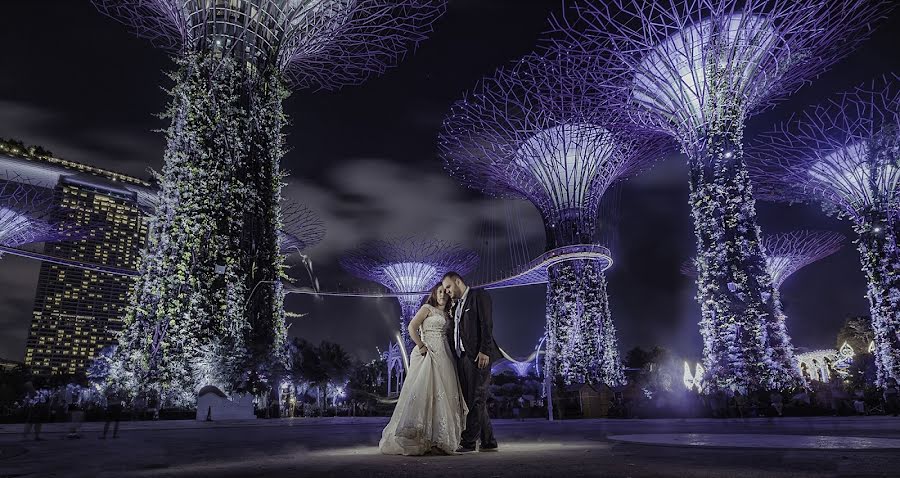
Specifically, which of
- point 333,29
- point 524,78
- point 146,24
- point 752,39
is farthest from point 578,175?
point 146,24

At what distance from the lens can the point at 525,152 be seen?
31391mm

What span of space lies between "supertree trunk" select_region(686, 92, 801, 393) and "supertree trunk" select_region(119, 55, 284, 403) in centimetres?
1497

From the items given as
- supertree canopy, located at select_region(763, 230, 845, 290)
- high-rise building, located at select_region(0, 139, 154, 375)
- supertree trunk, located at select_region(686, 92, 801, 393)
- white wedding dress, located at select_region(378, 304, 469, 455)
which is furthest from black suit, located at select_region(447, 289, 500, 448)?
high-rise building, located at select_region(0, 139, 154, 375)

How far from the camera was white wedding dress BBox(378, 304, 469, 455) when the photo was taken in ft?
19.0

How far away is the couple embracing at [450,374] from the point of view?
5914mm

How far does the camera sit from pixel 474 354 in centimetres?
623

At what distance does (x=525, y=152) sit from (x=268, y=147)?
581 inches

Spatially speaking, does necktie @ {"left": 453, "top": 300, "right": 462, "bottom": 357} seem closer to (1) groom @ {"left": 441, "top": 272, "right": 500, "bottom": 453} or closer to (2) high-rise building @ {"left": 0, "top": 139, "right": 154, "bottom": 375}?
(1) groom @ {"left": 441, "top": 272, "right": 500, "bottom": 453}

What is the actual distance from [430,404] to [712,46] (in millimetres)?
18014

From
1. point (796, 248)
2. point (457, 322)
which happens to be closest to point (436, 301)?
point (457, 322)

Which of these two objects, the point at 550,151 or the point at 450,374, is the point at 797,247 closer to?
the point at 550,151

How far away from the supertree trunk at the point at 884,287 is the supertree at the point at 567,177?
35.3ft

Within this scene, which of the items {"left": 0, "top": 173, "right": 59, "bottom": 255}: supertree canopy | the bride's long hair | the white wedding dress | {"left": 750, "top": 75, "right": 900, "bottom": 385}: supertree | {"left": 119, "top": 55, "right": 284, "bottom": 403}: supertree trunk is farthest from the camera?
{"left": 0, "top": 173, "right": 59, "bottom": 255}: supertree canopy

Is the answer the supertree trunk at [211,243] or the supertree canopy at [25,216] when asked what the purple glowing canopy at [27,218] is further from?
the supertree trunk at [211,243]
